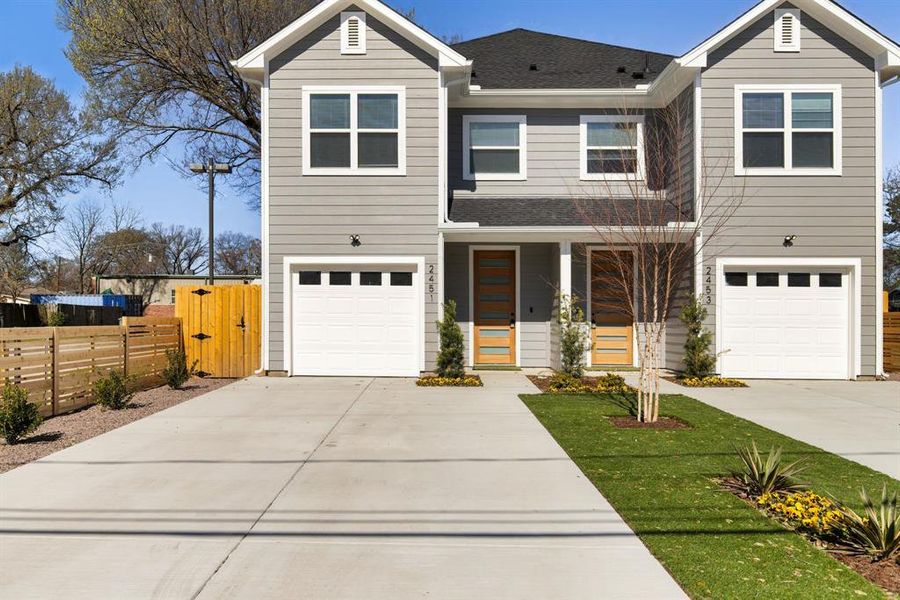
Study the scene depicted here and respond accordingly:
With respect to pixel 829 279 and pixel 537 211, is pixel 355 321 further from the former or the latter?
pixel 829 279

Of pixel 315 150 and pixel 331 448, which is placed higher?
pixel 315 150

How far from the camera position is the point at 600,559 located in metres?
3.43

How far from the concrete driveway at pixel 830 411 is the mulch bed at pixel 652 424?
3.55 ft

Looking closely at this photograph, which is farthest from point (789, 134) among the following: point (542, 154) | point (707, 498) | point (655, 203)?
point (707, 498)

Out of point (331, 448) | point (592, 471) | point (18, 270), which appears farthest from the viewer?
point (18, 270)

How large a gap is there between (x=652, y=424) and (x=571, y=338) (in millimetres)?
3769

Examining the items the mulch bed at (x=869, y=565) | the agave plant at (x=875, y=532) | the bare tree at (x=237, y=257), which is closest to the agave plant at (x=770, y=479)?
the mulch bed at (x=869, y=565)

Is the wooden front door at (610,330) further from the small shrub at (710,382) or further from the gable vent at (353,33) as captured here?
the gable vent at (353,33)

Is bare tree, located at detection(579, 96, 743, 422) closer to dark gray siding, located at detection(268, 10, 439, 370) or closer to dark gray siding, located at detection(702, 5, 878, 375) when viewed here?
dark gray siding, located at detection(702, 5, 878, 375)

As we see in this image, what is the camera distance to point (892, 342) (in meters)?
12.0

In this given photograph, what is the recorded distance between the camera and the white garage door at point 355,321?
11.0 m

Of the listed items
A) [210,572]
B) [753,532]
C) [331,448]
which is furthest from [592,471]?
[210,572]

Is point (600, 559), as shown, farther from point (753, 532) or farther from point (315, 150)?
point (315, 150)

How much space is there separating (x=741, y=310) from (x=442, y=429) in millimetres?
7154
